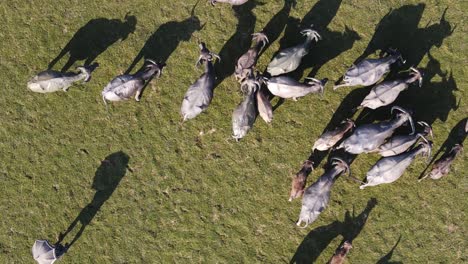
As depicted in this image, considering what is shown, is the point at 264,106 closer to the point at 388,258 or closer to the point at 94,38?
the point at 94,38

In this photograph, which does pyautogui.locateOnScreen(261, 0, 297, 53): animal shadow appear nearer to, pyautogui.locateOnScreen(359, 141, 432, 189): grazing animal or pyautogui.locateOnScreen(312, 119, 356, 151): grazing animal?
pyautogui.locateOnScreen(312, 119, 356, 151): grazing animal

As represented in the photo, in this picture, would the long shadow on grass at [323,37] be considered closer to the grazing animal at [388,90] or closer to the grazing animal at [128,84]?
the grazing animal at [388,90]

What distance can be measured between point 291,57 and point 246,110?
71.1 inches

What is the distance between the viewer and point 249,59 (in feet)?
39.3

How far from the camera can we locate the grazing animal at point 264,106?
1192 cm

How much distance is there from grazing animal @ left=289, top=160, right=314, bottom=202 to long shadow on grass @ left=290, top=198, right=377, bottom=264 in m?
1.27

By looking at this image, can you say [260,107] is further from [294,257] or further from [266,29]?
[294,257]

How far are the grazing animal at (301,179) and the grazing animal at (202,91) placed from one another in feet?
10.3

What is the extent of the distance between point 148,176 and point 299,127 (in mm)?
4545

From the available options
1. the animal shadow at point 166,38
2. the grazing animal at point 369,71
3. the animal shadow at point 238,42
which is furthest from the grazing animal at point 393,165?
the animal shadow at point 166,38

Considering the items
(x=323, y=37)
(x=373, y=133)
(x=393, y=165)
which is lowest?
(x=393, y=165)

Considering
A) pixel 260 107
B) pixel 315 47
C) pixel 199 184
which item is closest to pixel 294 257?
pixel 199 184

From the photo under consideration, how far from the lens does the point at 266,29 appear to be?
41.2 ft

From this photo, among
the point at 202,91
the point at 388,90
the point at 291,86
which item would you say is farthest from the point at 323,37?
the point at 202,91
